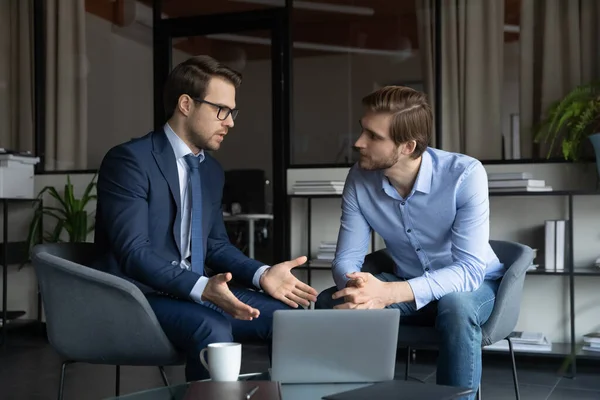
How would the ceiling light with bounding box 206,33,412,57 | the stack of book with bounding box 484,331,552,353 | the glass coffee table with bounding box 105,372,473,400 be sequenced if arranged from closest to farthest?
the glass coffee table with bounding box 105,372,473,400 < the stack of book with bounding box 484,331,552,353 < the ceiling light with bounding box 206,33,412,57

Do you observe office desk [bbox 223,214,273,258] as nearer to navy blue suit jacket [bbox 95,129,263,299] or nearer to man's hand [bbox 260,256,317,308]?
navy blue suit jacket [bbox 95,129,263,299]

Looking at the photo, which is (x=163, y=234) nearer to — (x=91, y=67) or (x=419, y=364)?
(x=419, y=364)

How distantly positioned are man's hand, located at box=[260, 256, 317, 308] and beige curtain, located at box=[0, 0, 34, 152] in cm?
369

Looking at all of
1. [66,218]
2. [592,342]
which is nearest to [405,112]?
[592,342]

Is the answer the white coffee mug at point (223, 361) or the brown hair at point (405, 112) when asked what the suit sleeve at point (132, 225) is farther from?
the brown hair at point (405, 112)

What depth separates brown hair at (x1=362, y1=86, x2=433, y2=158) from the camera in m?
2.45

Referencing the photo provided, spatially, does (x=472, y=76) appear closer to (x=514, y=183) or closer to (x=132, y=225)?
(x=514, y=183)

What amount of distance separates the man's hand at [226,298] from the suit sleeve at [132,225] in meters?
0.09

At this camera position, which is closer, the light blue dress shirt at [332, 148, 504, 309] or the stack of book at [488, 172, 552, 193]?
the light blue dress shirt at [332, 148, 504, 309]

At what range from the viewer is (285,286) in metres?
2.35

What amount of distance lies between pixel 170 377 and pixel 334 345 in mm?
2504

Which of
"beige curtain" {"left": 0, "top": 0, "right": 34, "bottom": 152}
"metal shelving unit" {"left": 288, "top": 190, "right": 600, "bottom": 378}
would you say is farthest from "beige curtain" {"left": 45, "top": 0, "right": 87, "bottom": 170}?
"metal shelving unit" {"left": 288, "top": 190, "right": 600, "bottom": 378}

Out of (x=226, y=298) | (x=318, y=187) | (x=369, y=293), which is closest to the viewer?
(x=226, y=298)

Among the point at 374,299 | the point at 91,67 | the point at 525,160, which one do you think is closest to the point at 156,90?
the point at 91,67
